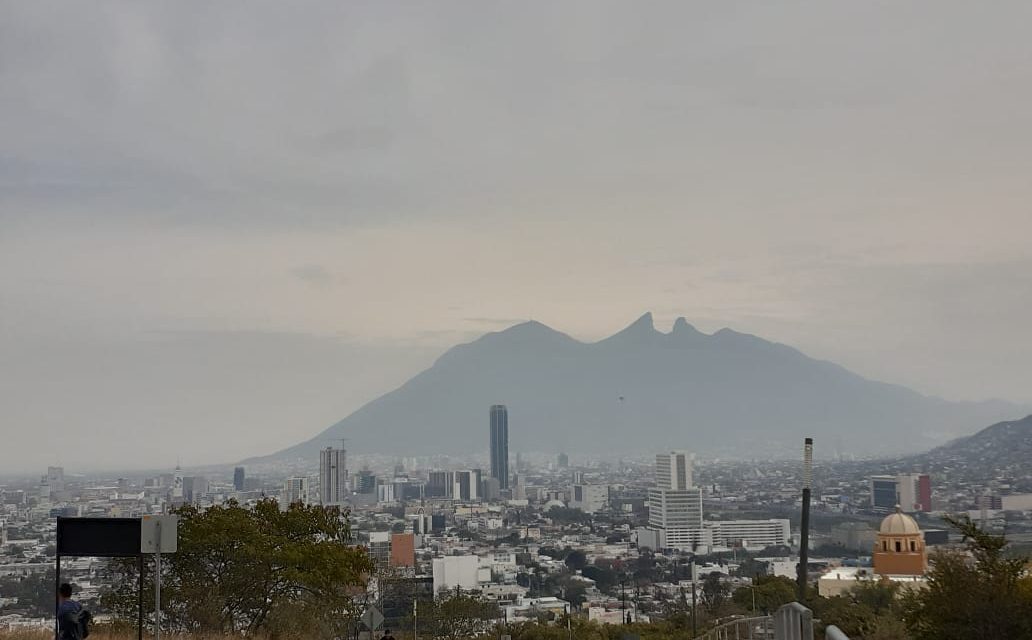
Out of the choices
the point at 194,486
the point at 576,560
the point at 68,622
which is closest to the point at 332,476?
the point at 194,486

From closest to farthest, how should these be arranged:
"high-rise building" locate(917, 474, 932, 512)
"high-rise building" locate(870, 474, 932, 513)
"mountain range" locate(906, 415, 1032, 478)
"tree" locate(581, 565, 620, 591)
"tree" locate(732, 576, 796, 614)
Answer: "tree" locate(732, 576, 796, 614) → "tree" locate(581, 565, 620, 591) → "high-rise building" locate(917, 474, 932, 512) → "high-rise building" locate(870, 474, 932, 513) → "mountain range" locate(906, 415, 1032, 478)

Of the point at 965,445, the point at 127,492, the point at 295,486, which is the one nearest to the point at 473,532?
the point at 295,486

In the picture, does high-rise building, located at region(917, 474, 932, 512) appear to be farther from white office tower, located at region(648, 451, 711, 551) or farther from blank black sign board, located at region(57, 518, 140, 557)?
blank black sign board, located at region(57, 518, 140, 557)

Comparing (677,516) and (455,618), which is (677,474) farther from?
(455,618)

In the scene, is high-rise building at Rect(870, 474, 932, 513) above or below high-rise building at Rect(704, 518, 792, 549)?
above

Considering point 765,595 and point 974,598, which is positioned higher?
point 974,598

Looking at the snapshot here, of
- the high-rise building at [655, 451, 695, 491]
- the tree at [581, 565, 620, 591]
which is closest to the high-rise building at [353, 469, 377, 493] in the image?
the high-rise building at [655, 451, 695, 491]

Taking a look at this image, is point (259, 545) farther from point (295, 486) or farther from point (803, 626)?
point (295, 486)
